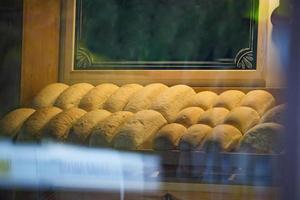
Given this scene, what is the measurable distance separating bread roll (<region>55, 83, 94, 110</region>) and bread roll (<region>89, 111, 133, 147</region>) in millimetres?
115

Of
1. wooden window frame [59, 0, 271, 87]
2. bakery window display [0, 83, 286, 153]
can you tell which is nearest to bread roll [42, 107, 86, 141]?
bakery window display [0, 83, 286, 153]

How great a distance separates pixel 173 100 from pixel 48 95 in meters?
0.29

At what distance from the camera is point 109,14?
1267 millimetres

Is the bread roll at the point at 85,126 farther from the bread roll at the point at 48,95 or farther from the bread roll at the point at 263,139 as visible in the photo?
the bread roll at the point at 263,139

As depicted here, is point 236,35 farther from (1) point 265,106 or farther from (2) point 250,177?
(2) point 250,177

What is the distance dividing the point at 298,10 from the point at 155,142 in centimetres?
44

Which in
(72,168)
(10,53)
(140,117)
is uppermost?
(10,53)

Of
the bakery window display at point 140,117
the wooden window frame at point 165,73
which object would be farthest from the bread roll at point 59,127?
the wooden window frame at point 165,73

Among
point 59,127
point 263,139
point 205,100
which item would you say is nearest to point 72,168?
point 59,127

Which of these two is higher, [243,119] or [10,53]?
[10,53]

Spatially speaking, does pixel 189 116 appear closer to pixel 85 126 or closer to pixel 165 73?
pixel 165 73

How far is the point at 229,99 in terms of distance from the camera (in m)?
1.18

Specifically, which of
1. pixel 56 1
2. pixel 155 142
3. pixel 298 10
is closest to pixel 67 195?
pixel 155 142

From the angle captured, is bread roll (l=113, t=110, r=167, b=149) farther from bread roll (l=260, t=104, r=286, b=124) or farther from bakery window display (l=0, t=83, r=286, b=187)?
bread roll (l=260, t=104, r=286, b=124)
